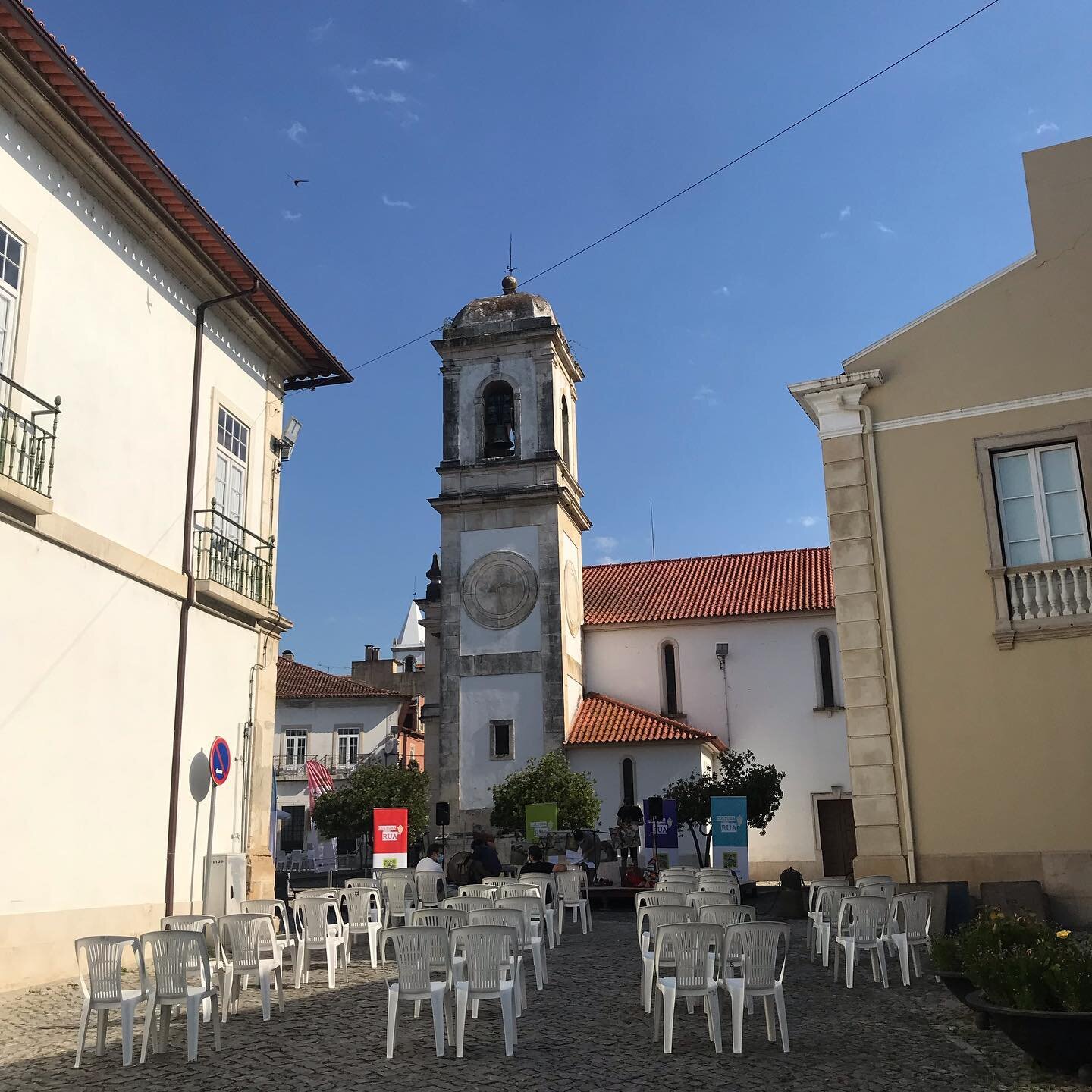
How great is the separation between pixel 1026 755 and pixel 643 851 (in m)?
15.3

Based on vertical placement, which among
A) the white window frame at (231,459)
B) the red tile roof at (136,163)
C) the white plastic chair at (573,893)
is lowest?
the white plastic chair at (573,893)

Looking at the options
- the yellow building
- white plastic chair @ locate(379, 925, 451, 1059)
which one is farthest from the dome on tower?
white plastic chair @ locate(379, 925, 451, 1059)

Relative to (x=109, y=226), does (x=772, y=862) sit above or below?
below

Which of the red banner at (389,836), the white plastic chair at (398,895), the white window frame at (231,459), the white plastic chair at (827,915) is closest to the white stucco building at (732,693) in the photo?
the red banner at (389,836)

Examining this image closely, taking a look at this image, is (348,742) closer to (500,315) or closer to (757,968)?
(500,315)

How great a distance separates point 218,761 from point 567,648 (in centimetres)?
1706

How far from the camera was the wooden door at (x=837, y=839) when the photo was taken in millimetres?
31188

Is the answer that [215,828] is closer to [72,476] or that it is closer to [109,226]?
[72,476]

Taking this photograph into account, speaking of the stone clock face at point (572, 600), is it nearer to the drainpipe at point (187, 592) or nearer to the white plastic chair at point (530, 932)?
the drainpipe at point (187, 592)

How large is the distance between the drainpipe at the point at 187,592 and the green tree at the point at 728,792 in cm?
1496

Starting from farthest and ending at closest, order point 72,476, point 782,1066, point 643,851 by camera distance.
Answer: point 643,851 < point 72,476 < point 782,1066

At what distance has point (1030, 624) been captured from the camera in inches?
→ 532

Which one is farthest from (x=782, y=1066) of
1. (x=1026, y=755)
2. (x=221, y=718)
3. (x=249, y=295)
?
(x=249, y=295)

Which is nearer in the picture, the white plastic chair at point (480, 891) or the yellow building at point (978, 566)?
the white plastic chair at point (480, 891)
